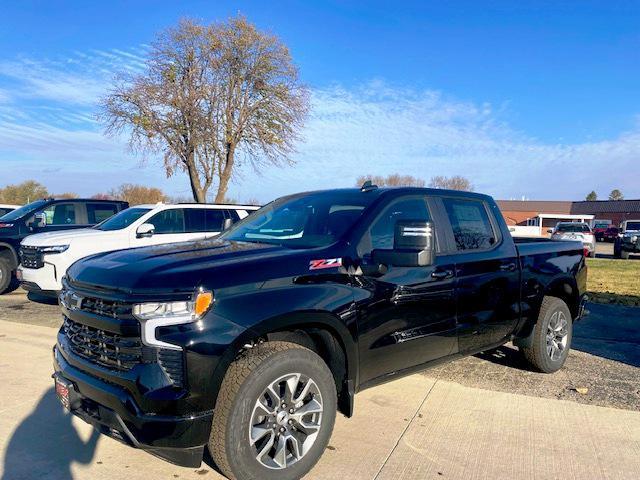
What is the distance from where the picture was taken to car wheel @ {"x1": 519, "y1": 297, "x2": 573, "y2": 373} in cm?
507

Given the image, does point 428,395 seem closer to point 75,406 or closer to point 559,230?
point 75,406

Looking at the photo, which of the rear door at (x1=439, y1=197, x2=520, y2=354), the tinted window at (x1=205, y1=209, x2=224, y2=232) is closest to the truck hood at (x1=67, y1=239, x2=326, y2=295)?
the rear door at (x1=439, y1=197, x2=520, y2=354)

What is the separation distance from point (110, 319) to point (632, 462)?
11.4 ft

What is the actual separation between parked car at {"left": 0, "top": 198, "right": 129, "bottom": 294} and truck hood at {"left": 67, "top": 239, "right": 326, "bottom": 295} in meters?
8.13

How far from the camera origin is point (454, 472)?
10.8 feet

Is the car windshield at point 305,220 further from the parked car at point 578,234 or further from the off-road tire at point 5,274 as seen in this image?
the parked car at point 578,234

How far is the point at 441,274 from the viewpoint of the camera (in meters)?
3.98

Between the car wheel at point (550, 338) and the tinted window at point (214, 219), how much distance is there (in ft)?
22.4

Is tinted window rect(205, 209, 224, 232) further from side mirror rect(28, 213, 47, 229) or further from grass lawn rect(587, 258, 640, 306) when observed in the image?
grass lawn rect(587, 258, 640, 306)

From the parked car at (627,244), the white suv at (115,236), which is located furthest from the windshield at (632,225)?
the white suv at (115,236)

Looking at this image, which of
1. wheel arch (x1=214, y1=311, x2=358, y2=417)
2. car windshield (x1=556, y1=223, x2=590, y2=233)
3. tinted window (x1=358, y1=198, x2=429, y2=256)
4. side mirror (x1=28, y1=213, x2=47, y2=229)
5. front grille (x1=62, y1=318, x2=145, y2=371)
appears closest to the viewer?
Answer: front grille (x1=62, y1=318, x2=145, y2=371)

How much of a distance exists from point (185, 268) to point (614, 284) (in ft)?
40.1

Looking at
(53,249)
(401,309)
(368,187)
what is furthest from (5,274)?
(401,309)

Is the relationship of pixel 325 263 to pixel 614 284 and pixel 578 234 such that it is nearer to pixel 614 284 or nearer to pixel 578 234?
pixel 614 284
